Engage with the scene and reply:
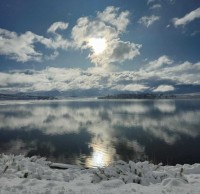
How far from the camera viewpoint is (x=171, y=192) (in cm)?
1530

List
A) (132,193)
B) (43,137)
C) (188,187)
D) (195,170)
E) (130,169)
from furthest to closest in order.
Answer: (43,137), (195,170), (130,169), (188,187), (132,193)

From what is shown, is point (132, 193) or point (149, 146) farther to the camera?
point (149, 146)

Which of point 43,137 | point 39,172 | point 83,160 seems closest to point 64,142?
point 43,137

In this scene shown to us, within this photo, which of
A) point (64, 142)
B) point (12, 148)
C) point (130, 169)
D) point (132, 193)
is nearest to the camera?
point (132, 193)

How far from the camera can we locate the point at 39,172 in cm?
2117

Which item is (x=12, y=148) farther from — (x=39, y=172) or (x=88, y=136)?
(x=39, y=172)

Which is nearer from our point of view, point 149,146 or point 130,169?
point 130,169

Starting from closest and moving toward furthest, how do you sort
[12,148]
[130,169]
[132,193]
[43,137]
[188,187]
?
[132,193], [188,187], [130,169], [12,148], [43,137]

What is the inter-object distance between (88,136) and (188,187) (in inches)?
1820

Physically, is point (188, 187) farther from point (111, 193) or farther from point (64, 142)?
point (64, 142)

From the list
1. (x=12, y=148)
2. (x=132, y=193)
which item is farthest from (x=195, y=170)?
(x=12, y=148)

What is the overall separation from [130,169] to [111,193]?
5.09m

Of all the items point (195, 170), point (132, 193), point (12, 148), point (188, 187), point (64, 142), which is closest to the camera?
point (132, 193)

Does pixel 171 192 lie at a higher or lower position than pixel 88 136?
higher
